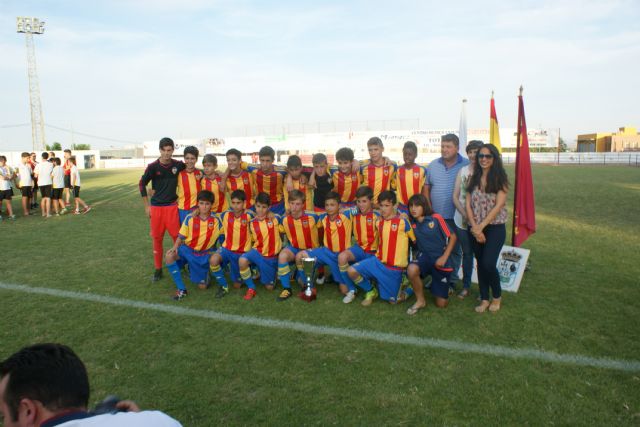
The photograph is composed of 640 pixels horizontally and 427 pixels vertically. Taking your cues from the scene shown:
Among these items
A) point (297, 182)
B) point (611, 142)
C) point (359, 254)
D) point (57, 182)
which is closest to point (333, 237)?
point (359, 254)

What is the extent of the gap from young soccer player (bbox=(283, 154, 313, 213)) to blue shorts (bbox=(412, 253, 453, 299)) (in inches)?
71.8

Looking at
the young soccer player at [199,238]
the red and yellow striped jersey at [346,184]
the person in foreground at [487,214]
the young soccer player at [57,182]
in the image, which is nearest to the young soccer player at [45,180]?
the young soccer player at [57,182]

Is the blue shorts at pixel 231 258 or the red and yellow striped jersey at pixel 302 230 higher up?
the red and yellow striped jersey at pixel 302 230

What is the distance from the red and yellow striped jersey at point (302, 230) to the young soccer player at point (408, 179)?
3.78 feet

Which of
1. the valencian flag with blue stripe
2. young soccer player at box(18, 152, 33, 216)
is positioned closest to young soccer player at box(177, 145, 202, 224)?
the valencian flag with blue stripe

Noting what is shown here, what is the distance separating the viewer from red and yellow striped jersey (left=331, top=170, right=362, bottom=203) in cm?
567

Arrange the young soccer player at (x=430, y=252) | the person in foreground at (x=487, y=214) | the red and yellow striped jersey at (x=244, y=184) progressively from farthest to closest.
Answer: the red and yellow striped jersey at (x=244, y=184) < the young soccer player at (x=430, y=252) < the person in foreground at (x=487, y=214)

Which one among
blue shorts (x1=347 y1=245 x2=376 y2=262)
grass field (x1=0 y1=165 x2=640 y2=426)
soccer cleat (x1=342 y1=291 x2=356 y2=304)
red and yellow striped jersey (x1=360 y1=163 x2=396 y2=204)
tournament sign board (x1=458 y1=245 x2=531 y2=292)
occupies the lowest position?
grass field (x1=0 y1=165 x2=640 y2=426)

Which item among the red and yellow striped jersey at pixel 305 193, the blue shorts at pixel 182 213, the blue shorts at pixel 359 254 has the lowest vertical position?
the blue shorts at pixel 359 254

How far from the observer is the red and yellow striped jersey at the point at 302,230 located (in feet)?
17.4

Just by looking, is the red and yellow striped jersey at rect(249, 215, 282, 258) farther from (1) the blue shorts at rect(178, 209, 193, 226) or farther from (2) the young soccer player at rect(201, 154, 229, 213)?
(1) the blue shorts at rect(178, 209, 193, 226)

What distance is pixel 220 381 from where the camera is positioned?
3.21 meters

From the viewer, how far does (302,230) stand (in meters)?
5.32

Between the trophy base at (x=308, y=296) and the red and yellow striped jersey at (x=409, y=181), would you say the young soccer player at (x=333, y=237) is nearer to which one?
the trophy base at (x=308, y=296)
